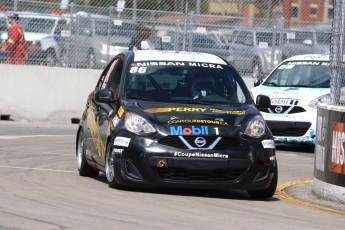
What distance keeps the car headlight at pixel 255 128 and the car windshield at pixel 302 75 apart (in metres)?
7.60

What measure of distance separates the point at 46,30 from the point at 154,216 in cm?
1498

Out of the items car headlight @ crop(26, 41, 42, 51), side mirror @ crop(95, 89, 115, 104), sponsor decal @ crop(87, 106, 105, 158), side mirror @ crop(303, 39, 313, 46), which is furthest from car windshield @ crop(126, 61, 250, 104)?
side mirror @ crop(303, 39, 313, 46)

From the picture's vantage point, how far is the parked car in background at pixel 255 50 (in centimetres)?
2491

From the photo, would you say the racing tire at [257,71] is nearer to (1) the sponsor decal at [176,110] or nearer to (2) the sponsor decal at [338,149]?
(2) the sponsor decal at [338,149]

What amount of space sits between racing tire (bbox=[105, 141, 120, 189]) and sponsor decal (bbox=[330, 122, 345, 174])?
90.7 inches

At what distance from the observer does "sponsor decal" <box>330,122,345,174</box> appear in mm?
11320

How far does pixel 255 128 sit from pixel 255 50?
14.1 m

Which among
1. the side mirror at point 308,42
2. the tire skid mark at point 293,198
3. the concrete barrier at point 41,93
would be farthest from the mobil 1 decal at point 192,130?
the side mirror at point 308,42

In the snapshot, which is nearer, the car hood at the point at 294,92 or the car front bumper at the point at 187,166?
the car front bumper at the point at 187,166

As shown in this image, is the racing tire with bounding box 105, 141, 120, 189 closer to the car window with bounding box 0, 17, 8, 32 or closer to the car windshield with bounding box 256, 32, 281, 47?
the car window with bounding box 0, 17, 8, 32

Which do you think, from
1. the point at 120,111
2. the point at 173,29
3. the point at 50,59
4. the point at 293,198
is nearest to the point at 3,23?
the point at 50,59

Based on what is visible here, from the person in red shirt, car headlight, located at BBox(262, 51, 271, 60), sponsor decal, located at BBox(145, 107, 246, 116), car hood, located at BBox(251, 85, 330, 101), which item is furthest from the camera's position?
car headlight, located at BBox(262, 51, 271, 60)

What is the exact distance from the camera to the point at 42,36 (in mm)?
23344

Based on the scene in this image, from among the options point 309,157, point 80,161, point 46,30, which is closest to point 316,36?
point 46,30
